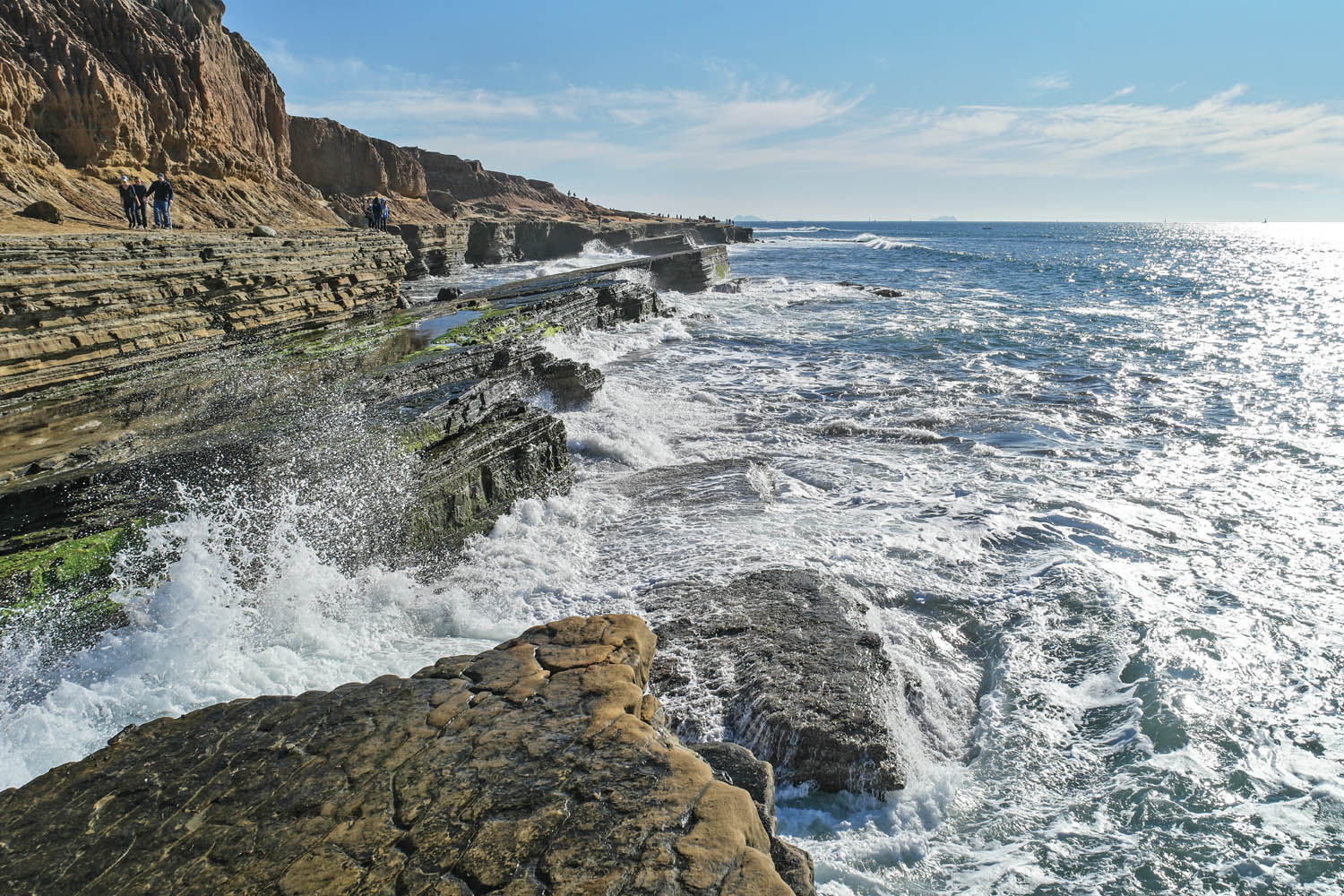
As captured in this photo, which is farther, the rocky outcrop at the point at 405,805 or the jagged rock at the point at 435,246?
the jagged rock at the point at 435,246

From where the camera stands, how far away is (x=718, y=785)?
→ 2623 mm

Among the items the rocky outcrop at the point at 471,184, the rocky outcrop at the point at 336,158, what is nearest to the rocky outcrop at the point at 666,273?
the rocky outcrop at the point at 336,158

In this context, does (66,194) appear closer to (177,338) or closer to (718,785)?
(177,338)

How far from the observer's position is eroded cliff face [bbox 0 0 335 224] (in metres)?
17.0

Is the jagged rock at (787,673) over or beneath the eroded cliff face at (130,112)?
beneath

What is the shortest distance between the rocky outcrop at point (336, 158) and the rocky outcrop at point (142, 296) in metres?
36.2

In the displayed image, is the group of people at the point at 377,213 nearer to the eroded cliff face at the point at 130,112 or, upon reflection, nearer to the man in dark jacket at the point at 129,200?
the eroded cliff face at the point at 130,112

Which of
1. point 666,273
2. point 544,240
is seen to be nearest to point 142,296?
point 666,273

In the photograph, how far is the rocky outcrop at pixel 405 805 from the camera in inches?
88.7

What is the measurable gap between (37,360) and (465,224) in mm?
27324

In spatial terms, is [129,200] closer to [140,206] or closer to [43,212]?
[140,206]

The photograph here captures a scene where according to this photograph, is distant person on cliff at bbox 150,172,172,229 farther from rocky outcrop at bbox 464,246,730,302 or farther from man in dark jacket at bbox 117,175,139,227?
rocky outcrop at bbox 464,246,730,302

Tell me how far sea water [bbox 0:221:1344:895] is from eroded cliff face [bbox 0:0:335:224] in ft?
47.5

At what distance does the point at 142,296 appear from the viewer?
33.7 ft
